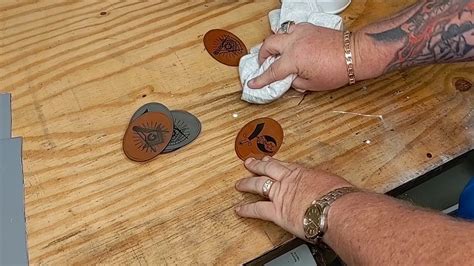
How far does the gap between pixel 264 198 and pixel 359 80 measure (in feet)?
0.87

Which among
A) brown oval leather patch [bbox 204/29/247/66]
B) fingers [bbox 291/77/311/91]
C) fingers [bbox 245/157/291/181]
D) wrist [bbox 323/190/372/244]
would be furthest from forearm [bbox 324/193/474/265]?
brown oval leather patch [bbox 204/29/247/66]

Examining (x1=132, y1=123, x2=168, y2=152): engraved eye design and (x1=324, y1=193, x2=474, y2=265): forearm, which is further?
(x1=132, y1=123, x2=168, y2=152): engraved eye design

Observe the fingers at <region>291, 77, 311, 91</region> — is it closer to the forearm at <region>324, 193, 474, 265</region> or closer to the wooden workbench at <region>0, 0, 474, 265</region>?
the wooden workbench at <region>0, 0, 474, 265</region>

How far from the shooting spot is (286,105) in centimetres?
100

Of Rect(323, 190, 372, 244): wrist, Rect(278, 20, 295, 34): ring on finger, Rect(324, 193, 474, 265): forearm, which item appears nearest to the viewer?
Rect(324, 193, 474, 265): forearm

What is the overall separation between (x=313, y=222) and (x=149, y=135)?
0.28 m

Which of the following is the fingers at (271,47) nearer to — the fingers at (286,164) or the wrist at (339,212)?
the fingers at (286,164)

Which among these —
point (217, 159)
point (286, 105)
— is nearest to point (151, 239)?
point (217, 159)

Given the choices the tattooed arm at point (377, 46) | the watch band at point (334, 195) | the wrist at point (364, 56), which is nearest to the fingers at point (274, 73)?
the tattooed arm at point (377, 46)

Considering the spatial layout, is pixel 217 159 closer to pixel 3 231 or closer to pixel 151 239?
pixel 151 239

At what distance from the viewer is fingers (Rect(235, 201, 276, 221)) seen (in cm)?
85

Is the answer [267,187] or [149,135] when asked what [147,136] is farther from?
[267,187]

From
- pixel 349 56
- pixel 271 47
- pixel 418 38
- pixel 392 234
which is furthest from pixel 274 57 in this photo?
pixel 392 234

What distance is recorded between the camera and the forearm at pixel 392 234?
0.68 m
